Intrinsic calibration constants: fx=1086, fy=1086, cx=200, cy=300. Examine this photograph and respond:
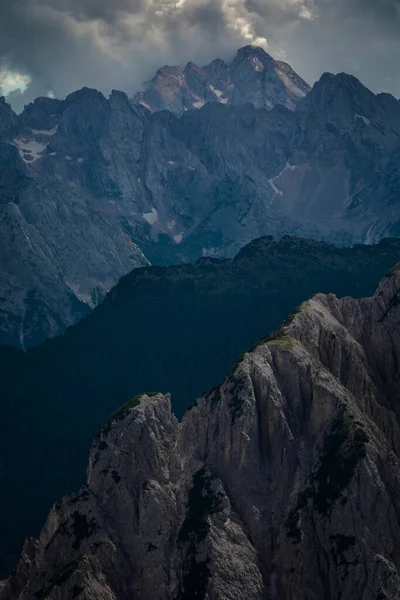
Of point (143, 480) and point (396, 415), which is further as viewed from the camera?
point (396, 415)

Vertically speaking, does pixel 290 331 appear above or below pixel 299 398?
above

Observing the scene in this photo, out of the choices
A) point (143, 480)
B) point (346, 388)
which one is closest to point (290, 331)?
point (346, 388)

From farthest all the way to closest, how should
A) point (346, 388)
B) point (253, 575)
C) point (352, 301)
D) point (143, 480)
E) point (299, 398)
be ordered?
point (352, 301)
point (346, 388)
point (299, 398)
point (143, 480)
point (253, 575)

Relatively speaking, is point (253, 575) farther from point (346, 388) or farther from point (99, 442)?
point (346, 388)

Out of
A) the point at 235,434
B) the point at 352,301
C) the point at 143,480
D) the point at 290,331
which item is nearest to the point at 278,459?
the point at 235,434

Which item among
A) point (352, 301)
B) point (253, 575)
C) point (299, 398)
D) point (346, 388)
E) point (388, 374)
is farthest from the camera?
point (352, 301)

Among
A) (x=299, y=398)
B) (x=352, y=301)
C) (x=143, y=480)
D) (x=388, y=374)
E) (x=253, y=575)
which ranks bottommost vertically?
(x=253, y=575)
